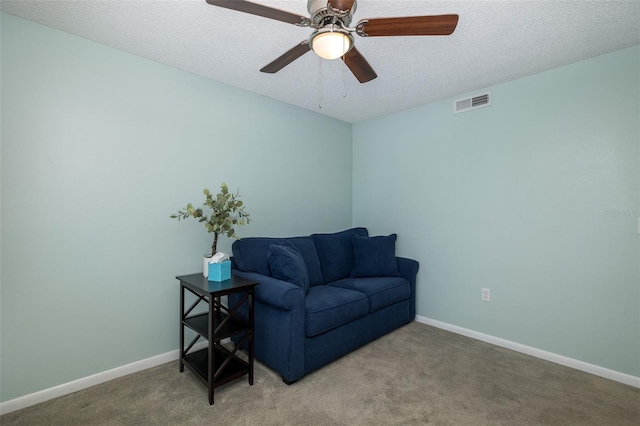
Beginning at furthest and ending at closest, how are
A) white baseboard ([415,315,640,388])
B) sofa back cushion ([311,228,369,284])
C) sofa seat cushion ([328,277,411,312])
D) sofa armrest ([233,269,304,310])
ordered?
sofa back cushion ([311,228,369,284]) → sofa seat cushion ([328,277,411,312]) → white baseboard ([415,315,640,388]) → sofa armrest ([233,269,304,310])

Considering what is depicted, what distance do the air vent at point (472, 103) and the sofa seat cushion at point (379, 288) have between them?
1913 millimetres

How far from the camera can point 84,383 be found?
2.14m

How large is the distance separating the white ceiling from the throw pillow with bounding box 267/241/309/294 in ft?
→ 5.19

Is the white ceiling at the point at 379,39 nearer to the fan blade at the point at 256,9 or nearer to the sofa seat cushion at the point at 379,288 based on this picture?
the fan blade at the point at 256,9

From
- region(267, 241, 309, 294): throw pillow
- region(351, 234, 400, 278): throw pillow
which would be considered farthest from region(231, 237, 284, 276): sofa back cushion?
region(351, 234, 400, 278): throw pillow

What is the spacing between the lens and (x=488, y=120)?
3.00 meters

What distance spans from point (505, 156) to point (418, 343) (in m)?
1.97

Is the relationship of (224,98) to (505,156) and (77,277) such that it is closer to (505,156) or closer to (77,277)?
(77,277)

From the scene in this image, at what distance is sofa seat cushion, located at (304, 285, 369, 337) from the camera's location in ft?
7.59

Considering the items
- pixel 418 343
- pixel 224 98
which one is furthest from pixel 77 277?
pixel 418 343

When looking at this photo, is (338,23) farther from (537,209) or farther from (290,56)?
(537,209)

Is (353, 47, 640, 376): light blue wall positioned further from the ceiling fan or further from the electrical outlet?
the ceiling fan

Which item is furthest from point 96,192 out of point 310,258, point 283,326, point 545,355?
point 545,355

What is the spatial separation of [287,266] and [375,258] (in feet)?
4.14
